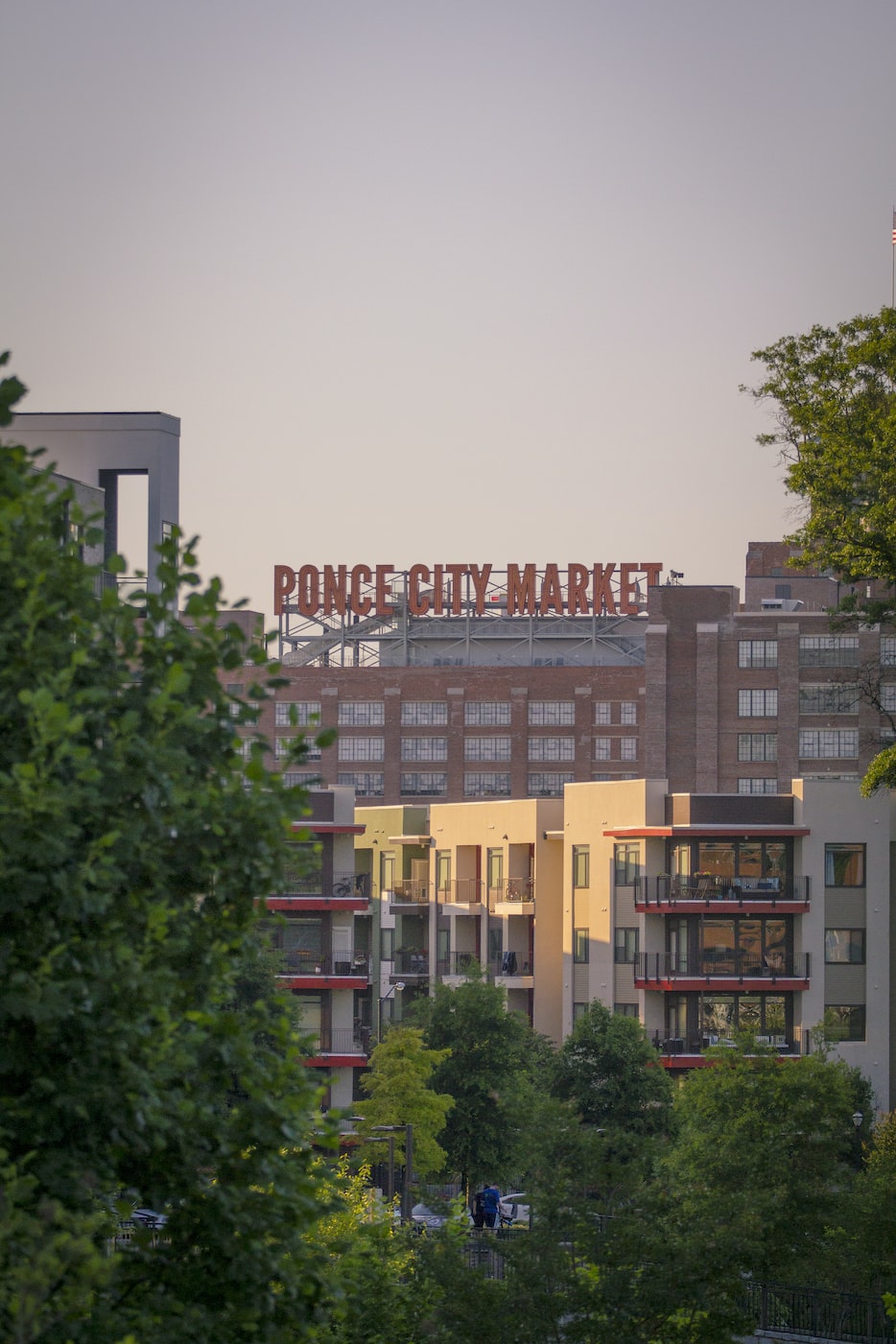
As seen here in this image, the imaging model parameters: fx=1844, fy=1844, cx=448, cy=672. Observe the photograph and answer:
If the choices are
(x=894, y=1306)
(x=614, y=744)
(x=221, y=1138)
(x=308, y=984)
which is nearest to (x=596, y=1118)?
(x=308, y=984)

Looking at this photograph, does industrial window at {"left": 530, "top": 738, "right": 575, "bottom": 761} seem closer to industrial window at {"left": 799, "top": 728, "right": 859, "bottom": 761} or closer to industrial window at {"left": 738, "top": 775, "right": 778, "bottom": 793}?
industrial window at {"left": 738, "top": 775, "right": 778, "bottom": 793}

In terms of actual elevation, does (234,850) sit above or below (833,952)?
above

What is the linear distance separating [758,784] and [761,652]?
9227 millimetres

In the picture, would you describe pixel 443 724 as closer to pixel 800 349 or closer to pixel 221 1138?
pixel 800 349

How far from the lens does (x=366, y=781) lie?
15450 cm

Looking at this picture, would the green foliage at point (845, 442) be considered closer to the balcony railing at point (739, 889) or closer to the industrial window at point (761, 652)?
the balcony railing at point (739, 889)

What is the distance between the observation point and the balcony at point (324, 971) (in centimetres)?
7319

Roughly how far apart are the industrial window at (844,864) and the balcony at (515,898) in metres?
18.0

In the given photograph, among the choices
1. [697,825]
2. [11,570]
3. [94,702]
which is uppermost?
[11,570]

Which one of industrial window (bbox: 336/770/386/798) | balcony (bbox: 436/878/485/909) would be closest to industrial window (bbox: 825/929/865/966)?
balcony (bbox: 436/878/485/909)

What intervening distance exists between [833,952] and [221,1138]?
68129mm

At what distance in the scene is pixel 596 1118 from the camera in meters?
67.6

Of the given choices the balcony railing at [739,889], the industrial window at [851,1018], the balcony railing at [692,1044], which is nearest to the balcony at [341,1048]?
the balcony railing at [692,1044]

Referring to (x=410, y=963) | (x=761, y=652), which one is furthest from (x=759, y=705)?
(x=410, y=963)
